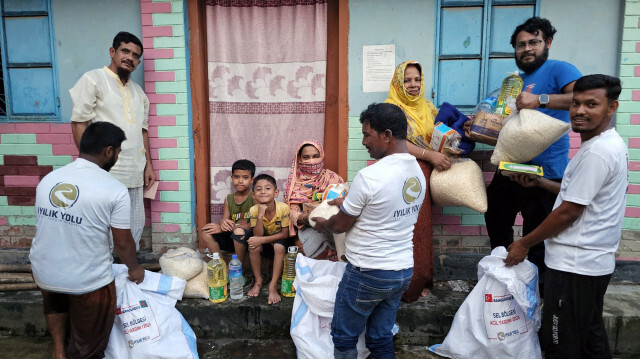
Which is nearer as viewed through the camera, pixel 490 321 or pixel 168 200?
pixel 490 321

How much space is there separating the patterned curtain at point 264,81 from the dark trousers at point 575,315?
8.00ft

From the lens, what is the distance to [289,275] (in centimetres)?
335

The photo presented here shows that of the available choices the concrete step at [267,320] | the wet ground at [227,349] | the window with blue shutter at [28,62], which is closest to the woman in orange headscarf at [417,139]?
the concrete step at [267,320]

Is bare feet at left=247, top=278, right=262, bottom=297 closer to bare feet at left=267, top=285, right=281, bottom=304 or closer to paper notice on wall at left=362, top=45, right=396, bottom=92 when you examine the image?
bare feet at left=267, top=285, right=281, bottom=304

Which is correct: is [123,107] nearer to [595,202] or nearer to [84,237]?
[84,237]

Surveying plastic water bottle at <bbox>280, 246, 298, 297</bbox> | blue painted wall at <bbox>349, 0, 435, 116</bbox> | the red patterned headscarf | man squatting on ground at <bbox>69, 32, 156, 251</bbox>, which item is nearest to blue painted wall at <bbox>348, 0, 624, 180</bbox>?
blue painted wall at <bbox>349, 0, 435, 116</bbox>

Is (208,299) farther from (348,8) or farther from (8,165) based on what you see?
(348,8)

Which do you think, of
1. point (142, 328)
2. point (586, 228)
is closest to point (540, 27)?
point (586, 228)

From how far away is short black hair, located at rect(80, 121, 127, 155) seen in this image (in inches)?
93.7

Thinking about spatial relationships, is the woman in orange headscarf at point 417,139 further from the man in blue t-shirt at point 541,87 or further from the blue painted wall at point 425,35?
the man in blue t-shirt at point 541,87

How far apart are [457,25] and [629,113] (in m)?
1.67

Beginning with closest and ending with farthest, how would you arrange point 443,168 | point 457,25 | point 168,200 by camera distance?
point 443,168 < point 457,25 < point 168,200

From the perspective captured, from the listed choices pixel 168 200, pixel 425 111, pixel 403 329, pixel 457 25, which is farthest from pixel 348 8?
pixel 403 329

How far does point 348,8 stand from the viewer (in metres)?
3.66
